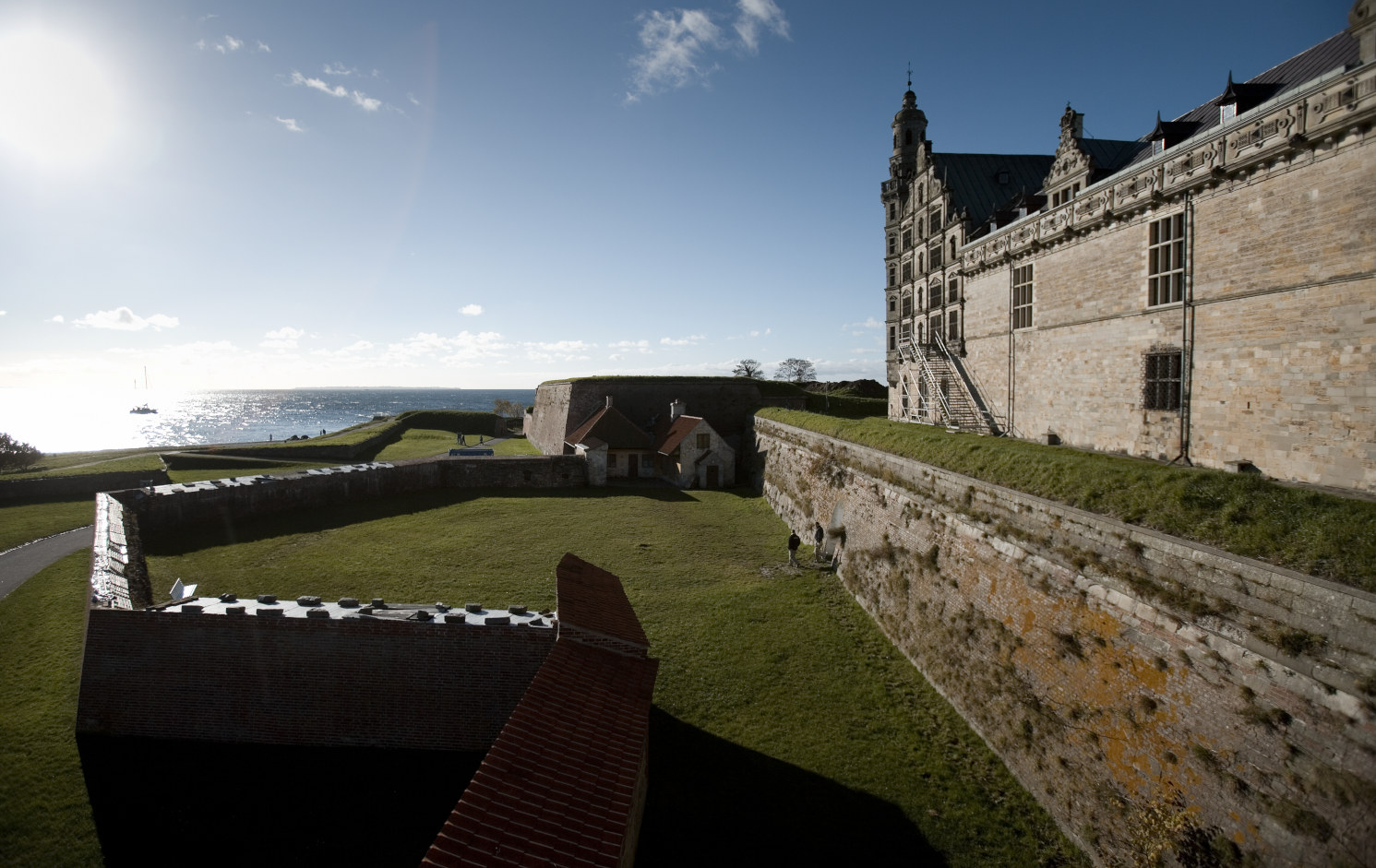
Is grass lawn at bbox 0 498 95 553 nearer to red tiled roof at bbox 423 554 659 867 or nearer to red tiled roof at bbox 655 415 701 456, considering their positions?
red tiled roof at bbox 423 554 659 867

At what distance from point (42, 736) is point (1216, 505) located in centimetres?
1579

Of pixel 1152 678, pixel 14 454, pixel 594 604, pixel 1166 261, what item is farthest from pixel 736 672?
pixel 14 454

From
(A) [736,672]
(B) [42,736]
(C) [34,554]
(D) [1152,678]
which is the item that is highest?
(D) [1152,678]

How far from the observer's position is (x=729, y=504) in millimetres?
26500

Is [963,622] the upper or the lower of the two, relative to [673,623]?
upper

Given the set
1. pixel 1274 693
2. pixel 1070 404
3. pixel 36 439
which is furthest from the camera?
pixel 36 439

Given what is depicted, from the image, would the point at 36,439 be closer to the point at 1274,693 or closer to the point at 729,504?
the point at 729,504

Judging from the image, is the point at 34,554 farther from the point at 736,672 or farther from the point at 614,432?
the point at 614,432

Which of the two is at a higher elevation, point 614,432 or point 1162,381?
point 1162,381

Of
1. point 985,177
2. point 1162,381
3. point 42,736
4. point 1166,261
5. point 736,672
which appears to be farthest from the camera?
point 985,177

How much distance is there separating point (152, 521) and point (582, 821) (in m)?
21.4

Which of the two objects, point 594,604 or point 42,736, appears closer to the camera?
point 42,736

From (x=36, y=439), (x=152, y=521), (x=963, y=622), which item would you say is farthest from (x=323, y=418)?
(x=963, y=622)

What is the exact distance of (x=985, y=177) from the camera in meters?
24.7
